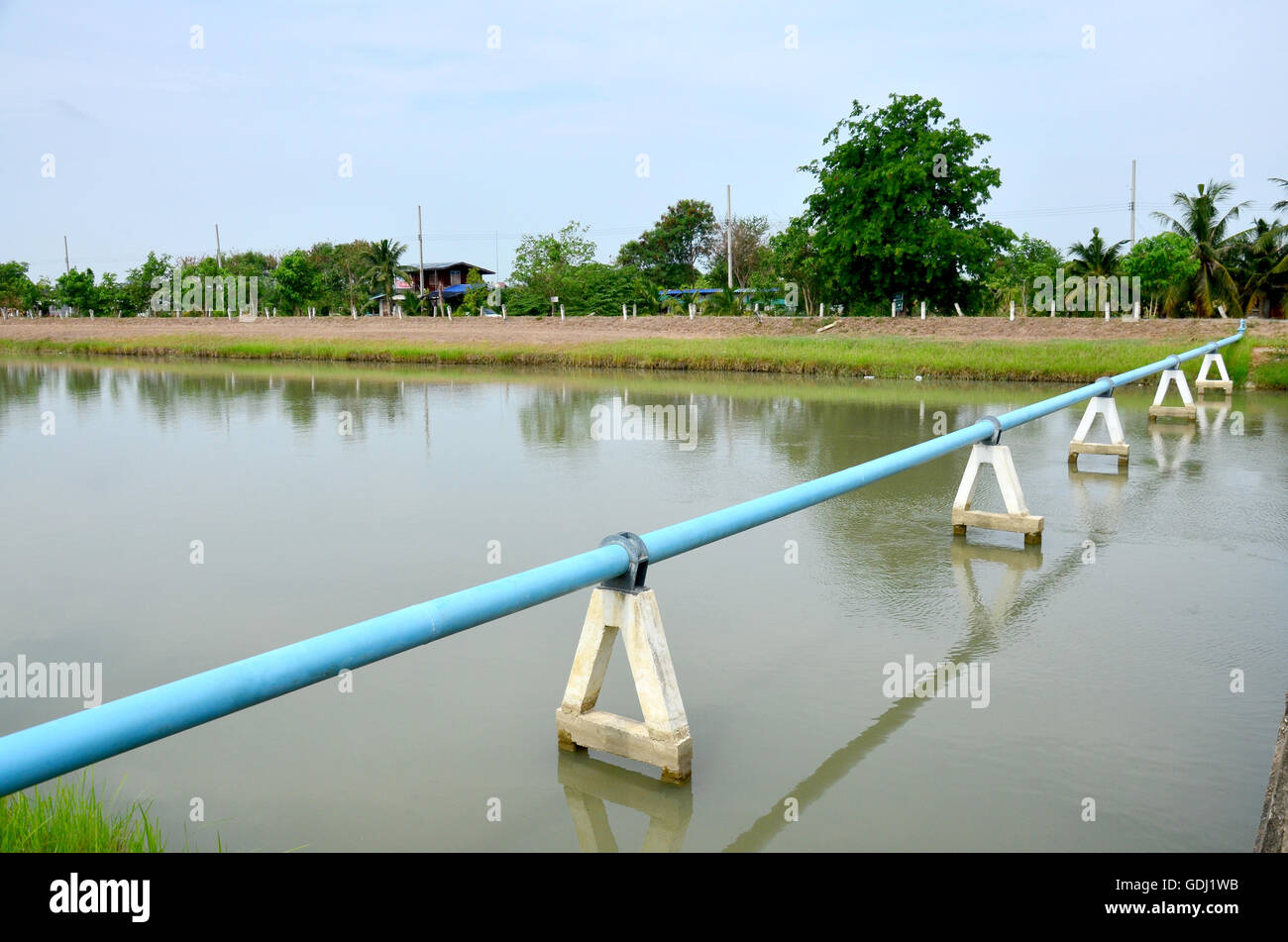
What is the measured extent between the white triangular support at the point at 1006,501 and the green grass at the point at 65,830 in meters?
4.42

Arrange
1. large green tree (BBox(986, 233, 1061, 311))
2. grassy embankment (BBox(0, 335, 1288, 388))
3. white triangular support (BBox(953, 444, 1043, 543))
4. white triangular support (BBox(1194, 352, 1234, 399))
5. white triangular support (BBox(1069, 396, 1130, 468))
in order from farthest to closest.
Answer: large green tree (BBox(986, 233, 1061, 311)) < grassy embankment (BBox(0, 335, 1288, 388)) < white triangular support (BBox(1194, 352, 1234, 399)) < white triangular support (BBox(1069, 396, 1130, 468)) < white triangular support (BBox(953, 444, 1043, 543))

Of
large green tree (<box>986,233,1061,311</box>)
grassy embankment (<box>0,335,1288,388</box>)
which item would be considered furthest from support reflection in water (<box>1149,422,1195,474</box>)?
large green tree (<box>986,233,1061,311</box>)

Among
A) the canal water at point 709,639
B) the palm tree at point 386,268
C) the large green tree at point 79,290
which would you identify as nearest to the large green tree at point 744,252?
the palm tree at point 386,268

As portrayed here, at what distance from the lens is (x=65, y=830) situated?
2.45 meters

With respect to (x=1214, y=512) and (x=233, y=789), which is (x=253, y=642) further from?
(x=1214, y=512)

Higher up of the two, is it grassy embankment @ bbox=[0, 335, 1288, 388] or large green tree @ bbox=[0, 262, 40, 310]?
large green tree @ bbox=[0, 262, 40, 310]

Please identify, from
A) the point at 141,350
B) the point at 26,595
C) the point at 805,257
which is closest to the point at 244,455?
the point at 26,595

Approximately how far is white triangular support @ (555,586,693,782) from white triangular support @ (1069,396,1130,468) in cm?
→ 587

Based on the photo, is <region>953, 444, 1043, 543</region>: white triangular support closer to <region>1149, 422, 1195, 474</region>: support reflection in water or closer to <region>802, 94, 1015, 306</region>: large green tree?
<region>1149, 422, 1195, 474</region>: support reflection in water

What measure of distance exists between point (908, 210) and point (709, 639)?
867 inches

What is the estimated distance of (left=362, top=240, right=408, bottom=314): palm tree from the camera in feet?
132

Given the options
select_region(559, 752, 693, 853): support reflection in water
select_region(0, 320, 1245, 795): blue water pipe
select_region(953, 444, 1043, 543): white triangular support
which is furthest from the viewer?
select_region(953, 444, 1043, 543): white triangular support

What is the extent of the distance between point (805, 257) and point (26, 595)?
25.9 m

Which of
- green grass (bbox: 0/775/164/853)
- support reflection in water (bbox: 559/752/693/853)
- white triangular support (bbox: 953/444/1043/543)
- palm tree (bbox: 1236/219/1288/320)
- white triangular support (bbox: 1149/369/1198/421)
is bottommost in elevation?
support reflection in water (bbox: 559/752/693/853)
